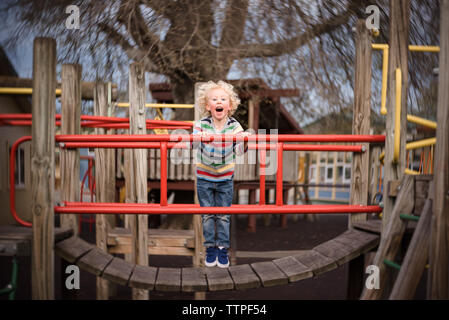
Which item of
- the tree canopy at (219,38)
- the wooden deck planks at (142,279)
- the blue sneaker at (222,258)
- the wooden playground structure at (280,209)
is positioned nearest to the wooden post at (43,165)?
the wooden playground structure at (280,209)

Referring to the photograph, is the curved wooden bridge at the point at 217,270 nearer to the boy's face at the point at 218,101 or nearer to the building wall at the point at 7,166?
the boy's face at the point at 218,101

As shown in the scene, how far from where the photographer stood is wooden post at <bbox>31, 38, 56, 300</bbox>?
2021mm

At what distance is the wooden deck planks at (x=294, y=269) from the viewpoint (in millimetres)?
2127

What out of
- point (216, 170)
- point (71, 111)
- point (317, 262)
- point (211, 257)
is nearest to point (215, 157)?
point (216, 170)

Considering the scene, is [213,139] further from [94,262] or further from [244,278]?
[94,262]

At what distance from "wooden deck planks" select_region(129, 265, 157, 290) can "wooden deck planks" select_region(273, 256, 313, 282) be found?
75 centimetres

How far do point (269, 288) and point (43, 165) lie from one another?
5.58 metres

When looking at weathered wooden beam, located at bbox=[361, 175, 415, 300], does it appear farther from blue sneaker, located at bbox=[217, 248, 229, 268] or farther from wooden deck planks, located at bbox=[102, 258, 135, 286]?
wooden deck planks, located at bbox=[102, 258, 135, 286]

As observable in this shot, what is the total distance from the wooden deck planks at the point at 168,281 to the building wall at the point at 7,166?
18.6ft

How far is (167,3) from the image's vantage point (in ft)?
19.3

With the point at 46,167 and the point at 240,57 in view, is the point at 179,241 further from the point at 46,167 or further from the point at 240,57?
the point at 240,57
